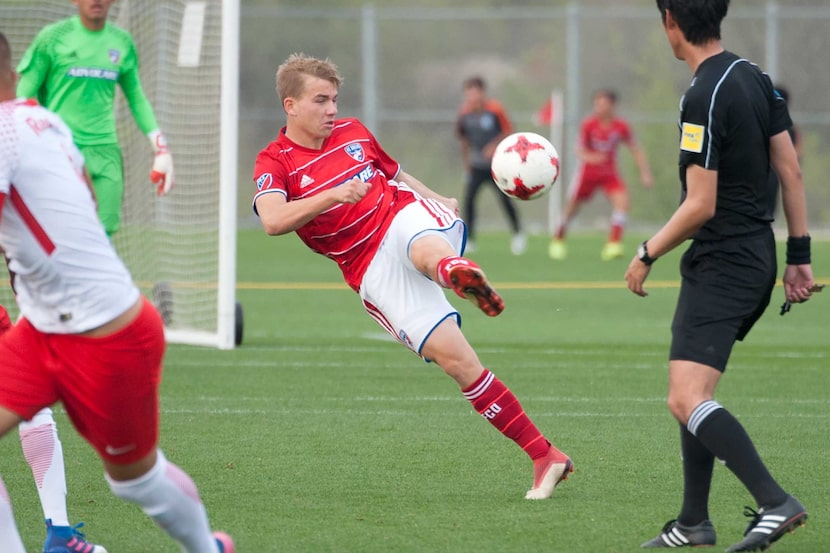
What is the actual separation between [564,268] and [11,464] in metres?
11.9

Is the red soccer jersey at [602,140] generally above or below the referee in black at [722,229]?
below

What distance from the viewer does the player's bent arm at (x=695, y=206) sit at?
452cm

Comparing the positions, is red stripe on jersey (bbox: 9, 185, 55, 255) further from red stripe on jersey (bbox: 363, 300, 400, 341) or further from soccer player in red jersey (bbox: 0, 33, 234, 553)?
red stripe on jersey (bbox: 363, 300, 400, 341)

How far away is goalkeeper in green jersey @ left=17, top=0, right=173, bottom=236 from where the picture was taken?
8.46 meters

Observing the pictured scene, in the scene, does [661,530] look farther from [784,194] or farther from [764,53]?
[764,53]

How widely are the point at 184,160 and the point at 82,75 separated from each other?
9.07 feet

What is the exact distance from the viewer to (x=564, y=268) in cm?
1758

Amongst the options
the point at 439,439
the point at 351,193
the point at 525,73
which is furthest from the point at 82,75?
the point at 525,73

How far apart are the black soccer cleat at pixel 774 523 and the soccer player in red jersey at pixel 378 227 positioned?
1.29m

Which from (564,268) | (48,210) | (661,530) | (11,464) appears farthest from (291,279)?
(48,210)

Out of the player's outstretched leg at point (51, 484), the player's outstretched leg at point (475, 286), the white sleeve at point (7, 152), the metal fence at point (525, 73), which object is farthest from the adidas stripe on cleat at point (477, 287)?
the metal fence at point (525, 73)

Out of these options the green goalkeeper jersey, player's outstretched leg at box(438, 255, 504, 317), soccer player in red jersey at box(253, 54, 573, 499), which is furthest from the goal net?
player's outstretched leg at box(438, 255, 504, 317)

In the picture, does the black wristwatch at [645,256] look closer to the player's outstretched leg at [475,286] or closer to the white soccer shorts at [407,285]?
the player's outstretched leg at [475,286]

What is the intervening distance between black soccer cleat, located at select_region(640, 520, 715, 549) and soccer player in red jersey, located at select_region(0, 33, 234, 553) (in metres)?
1.80
